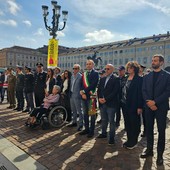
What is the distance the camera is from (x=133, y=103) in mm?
4410

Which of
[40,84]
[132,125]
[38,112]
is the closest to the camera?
[132,125]

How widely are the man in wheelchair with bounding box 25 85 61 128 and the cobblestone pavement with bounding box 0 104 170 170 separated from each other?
0.23 metres

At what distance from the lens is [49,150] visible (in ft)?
14.3

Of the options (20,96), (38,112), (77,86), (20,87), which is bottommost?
(38,112)

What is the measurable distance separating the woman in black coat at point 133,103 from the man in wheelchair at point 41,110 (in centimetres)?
245

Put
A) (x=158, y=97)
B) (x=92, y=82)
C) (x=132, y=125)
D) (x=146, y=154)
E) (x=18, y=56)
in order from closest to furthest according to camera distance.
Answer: (x=158, y=97), (x=146, y=154), (x=132, y=125), (x=92, y=82), (x=18, y=56)

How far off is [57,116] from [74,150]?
189cm

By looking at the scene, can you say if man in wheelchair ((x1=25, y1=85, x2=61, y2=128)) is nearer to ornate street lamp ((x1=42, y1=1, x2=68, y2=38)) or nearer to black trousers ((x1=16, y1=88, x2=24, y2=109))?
black trousers ((x1=16, y1=88, x2=24, y2=109))

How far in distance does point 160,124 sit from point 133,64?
1.40 metres

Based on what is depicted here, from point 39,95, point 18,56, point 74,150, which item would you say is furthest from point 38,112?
point 18,56

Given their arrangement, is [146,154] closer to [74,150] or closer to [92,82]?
[74,150]

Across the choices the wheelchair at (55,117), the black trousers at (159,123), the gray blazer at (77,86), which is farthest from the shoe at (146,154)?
the wheelchair at (55,117)

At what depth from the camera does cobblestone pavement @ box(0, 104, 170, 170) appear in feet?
12.2

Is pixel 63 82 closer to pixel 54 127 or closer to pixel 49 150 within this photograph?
pixel 54 127
